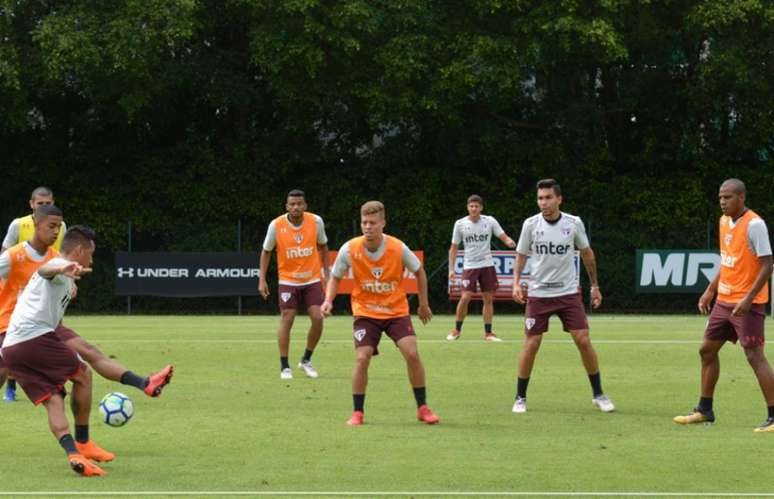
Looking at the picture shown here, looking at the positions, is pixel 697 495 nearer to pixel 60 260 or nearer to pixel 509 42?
pixel 60 260

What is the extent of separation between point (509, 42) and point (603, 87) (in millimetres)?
5900

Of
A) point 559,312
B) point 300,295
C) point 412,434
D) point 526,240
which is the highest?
point 526,240

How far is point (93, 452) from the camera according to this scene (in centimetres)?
1012

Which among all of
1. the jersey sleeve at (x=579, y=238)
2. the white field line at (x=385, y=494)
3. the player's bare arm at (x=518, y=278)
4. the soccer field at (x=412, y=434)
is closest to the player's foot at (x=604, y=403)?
the soccer field at (x=412, y=434)

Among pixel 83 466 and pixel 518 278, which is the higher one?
pixel 518 278

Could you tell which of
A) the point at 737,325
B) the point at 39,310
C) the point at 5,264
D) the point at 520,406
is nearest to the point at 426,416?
the point at 520,406

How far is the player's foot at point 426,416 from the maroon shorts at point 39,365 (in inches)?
145

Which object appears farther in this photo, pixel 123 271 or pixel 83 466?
pixel 123 271

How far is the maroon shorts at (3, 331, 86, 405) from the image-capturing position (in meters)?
9.71

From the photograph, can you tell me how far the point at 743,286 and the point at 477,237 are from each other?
11.6 m

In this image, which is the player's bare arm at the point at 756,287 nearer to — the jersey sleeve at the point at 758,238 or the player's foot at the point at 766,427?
the jersey sleeve at the point at 758,238

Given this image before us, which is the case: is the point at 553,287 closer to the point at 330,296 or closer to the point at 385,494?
the point at 330,296

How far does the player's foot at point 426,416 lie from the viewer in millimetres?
12359

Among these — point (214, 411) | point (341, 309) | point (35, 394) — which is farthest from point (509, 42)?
point (35, 394)
